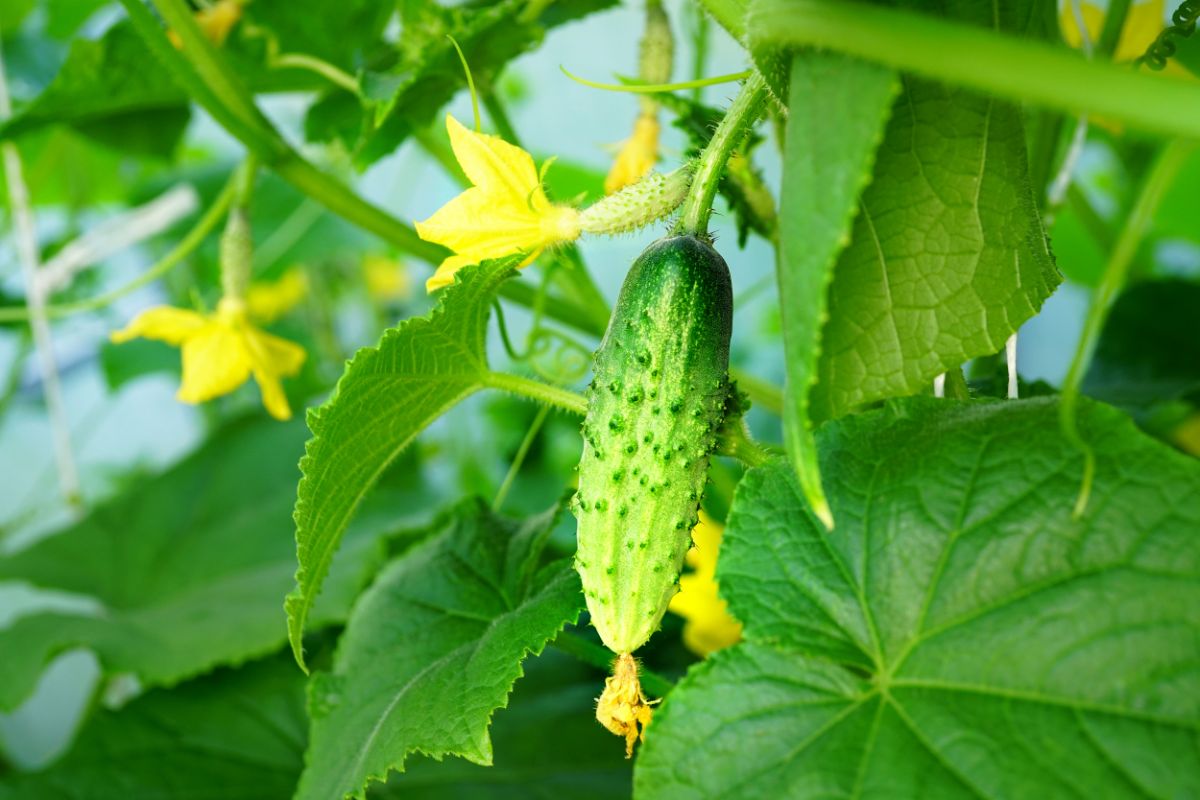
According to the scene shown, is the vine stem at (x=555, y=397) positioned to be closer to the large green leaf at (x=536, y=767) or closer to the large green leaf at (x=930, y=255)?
the large green leaf at (x=930, y=255)

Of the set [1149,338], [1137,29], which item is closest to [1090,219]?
[1149,338]

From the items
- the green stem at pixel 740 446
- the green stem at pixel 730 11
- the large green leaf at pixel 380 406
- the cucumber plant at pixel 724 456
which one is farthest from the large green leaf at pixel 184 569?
the green stem at pixel 730 11

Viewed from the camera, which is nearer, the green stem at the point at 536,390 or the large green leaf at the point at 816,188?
the large green leaf at the point at 816,188

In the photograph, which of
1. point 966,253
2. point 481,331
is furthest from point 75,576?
point 966,253

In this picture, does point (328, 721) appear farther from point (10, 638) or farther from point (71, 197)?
point (71, 197)

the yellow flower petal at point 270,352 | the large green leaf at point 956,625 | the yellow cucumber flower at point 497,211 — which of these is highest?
the yellow cucumber flower at point 497,211

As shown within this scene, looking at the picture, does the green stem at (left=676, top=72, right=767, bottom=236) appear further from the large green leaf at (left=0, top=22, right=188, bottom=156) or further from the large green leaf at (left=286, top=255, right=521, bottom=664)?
the large green leaf at (left=0, top=22, right=188, bottom=156)
